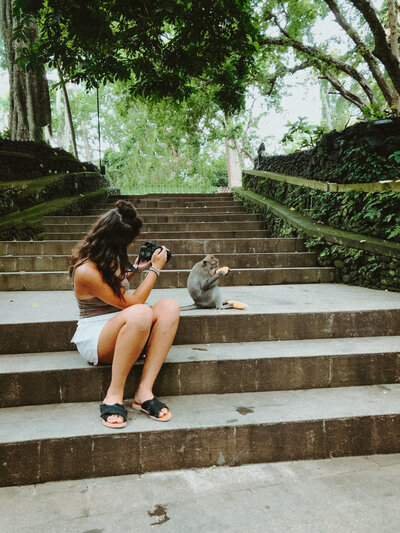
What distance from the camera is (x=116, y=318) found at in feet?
7.88

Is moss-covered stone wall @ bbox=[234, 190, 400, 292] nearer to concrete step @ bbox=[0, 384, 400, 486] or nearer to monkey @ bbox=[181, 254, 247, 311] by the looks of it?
monkey @ bbox=[181, 254, 247, 311]

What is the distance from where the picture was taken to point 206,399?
8.66 ft

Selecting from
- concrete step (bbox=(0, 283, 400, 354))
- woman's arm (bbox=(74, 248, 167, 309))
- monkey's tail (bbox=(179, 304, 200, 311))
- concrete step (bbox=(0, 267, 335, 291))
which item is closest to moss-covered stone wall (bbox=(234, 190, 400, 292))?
concrete step (bbox=(0, 267, 335, 291))

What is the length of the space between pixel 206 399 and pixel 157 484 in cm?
67

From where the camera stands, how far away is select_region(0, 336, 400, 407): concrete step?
8.32 feet

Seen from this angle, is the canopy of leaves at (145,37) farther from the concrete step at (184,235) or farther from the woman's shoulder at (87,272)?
the woman's shoulder at (87,272)

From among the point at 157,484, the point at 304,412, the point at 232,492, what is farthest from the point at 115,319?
the point at 304,412

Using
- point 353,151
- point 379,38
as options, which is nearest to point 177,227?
point 353,151

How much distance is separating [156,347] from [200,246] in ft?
11.0

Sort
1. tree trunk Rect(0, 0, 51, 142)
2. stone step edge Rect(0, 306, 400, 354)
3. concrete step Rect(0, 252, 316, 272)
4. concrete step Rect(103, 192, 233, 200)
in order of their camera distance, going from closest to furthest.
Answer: stone step edge Rect(0, 306, 400, 354) < concrete step Rect(0, 252, 316, 272) < concrete step Rect(103, 192, 233, 200) < tree trunk Rect(0, 0, 51, 142)

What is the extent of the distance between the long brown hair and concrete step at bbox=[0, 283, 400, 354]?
82 cm

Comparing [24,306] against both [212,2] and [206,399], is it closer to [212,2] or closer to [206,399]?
[206,399]

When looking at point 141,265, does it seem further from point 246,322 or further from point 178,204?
point 178,204

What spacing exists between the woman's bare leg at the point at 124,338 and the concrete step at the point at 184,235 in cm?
372
